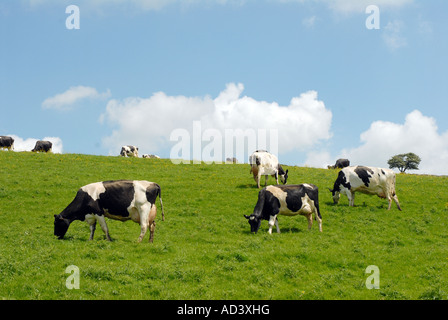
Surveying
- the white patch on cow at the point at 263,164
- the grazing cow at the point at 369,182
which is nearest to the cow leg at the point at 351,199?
the grazing cow at the point at 369,182

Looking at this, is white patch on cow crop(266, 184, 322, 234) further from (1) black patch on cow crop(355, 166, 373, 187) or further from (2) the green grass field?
(1) black patch on cow crop(355, 166, 373, 187)

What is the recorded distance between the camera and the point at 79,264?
12844mm

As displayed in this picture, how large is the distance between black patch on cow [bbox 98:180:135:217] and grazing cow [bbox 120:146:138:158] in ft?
152

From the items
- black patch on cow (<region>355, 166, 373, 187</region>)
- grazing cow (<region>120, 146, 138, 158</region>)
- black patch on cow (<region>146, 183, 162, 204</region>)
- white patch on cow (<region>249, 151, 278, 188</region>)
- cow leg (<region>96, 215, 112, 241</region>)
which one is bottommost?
cow leg (<region>96, 215, 112, 241</region>)

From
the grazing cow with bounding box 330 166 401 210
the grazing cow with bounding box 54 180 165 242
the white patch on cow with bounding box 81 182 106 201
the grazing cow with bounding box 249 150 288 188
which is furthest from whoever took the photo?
the grazing cow with bounding box 249 150 288 188

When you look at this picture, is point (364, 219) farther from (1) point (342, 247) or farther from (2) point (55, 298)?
(2) point (55, 298)

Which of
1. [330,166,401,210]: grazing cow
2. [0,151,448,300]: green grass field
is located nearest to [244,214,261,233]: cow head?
[0,151,448,300]: green grass field

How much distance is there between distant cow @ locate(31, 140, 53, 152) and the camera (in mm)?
55494

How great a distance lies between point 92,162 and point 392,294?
35.1 m

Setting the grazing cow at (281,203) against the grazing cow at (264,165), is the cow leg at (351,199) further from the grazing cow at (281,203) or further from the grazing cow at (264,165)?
the grazing cow at (281,203)

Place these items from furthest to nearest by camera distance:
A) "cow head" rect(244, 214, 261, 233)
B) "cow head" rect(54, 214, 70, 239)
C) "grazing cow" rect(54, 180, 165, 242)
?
"cow head" rect(244, 214, 261, 233) < "cow head" rect(54, 214, 70, 239) < "grazing cow" rect(54, 180, 165, 242)

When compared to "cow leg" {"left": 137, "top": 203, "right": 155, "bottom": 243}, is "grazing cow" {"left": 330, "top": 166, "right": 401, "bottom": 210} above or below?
above
